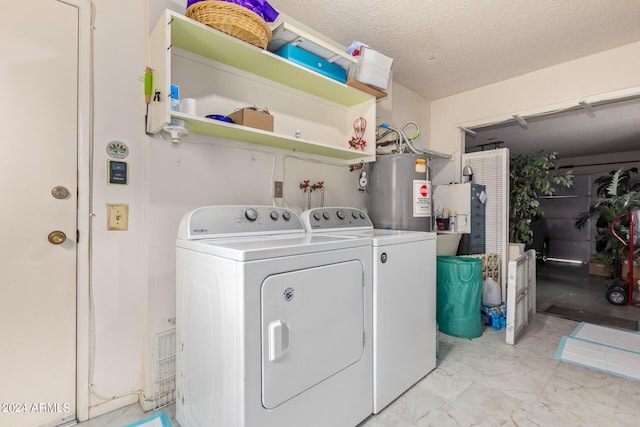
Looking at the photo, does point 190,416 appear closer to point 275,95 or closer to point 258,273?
point 258,273

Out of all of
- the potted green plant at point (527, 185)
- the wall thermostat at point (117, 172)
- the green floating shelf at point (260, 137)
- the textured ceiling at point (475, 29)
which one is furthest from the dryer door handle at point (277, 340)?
the potted green plant at point (527, 185)

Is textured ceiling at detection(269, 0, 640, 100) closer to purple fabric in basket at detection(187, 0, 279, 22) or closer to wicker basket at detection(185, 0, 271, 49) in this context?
purple fabric in basket at detection(187, 0, 279, 22)

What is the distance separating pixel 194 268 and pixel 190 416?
2.43 feet

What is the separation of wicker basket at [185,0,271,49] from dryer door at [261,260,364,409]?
1.32 metres

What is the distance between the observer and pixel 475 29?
246 cm

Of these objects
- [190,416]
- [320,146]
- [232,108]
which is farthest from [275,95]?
[190,416]

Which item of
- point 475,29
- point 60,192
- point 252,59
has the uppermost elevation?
point 475,29

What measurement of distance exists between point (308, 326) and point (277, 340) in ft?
0.56

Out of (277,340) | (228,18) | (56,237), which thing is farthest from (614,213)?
(56,237)

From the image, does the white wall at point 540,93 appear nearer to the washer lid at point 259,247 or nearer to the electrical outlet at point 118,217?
the washer lid at point 259,247

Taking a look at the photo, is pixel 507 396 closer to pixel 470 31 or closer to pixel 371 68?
pixel 371 68

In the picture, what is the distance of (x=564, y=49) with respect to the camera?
274cm

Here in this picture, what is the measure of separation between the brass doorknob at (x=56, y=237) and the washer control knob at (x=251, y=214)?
0.91 meters

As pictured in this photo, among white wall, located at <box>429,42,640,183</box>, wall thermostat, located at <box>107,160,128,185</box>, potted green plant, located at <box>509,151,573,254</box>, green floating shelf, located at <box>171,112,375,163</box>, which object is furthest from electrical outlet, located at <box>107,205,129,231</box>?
potted green plant, located at <box>509,151,573,254</box>
